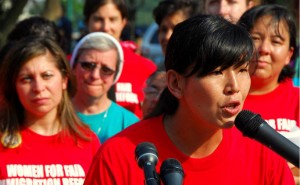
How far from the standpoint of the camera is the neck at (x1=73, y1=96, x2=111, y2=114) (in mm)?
6648

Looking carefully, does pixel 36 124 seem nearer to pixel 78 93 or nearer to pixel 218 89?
pixel 78 93

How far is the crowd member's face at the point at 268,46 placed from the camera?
5473 millimetres

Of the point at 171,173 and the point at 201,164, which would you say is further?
the point at 201,164

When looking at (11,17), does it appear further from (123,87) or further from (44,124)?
(44,124)

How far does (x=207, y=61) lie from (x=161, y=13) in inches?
167

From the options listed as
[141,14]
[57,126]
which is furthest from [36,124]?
[141,14]

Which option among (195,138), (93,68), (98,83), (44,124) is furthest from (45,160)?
(195,138)

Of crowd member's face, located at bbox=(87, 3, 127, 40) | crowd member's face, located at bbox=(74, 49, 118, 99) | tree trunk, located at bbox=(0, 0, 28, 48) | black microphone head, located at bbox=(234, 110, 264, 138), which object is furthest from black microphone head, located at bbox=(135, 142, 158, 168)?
tree trunk, located at bbox=(0, 0, 28, 48)

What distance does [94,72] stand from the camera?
6688 millimetres

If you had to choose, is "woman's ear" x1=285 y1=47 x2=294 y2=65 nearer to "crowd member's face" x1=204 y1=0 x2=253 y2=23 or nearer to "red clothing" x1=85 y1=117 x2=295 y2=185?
"crowd member's face" x1=204 y1=0 x2=253 y2=23

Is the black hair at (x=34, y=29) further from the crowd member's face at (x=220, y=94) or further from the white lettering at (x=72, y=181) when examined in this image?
the crowd member's face at (x=220, y=94)

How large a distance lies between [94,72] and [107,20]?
1.45 m

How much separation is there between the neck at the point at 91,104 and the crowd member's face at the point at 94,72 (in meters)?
0.04

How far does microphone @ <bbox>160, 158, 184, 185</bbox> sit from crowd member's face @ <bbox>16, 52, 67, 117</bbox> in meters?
2.69
